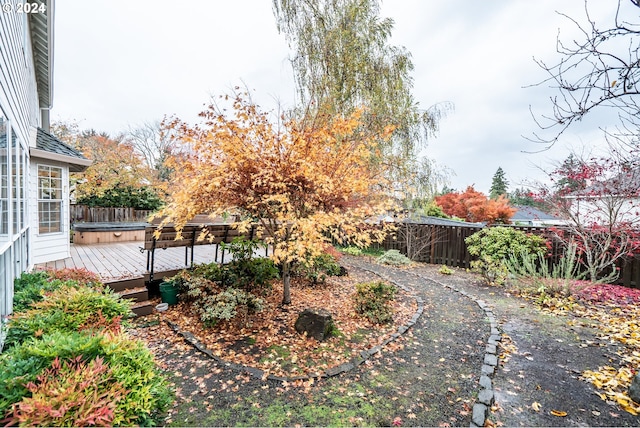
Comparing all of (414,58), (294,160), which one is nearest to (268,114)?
(294,160)

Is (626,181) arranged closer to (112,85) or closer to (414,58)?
(414,58)

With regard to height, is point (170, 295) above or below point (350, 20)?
below

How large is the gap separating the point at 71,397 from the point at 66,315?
4.82ft

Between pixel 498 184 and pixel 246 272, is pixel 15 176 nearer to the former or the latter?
pixel 246 272

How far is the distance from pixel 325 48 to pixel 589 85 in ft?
23.1

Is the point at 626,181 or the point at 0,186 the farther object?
the point at 626,181

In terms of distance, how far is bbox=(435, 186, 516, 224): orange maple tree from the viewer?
14.3 meters

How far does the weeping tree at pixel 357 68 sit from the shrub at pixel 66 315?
252 inches

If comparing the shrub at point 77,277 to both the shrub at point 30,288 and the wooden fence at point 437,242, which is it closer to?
the shrub at point 30,288

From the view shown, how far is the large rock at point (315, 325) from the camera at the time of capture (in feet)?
13.0

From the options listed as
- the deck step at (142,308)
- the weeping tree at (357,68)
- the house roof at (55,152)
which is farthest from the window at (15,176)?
the weeping tree at (357,68)

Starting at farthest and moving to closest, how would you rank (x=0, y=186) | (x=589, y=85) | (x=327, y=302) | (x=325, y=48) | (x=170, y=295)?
(x=325, y=48) < (x=327, y=302) < (x=170, y=295) < (x=589, y=85) < (x=0, y=186)

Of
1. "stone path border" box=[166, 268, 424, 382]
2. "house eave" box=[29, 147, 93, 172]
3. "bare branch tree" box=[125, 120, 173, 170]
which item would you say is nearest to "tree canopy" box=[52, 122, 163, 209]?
"bare branch tree" box=[125, 120, 173, 170]

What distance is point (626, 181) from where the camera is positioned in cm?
573
